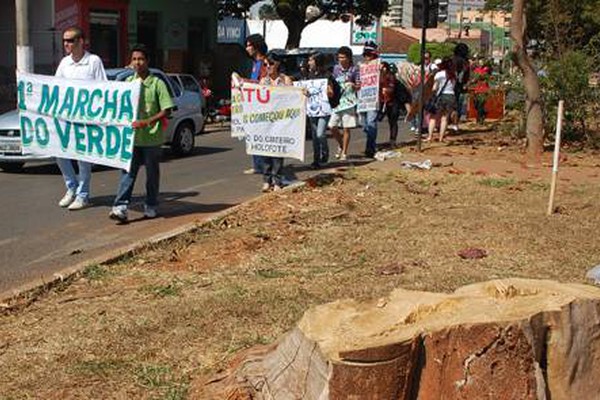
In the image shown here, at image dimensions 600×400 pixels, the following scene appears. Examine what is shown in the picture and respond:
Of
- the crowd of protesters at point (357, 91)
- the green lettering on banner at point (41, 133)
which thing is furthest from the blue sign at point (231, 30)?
the green lettering on banner at point (41, 133)

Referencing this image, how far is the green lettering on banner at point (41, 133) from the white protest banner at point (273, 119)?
258 cm

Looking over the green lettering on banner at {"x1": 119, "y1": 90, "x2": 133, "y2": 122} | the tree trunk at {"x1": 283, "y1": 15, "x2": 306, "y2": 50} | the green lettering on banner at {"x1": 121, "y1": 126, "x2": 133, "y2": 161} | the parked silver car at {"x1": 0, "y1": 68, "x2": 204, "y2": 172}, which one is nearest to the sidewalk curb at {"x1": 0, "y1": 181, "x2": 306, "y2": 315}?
the green lettering on banner at {"x1": 121, "y1": 126, "x2": 133, "y2": 161}

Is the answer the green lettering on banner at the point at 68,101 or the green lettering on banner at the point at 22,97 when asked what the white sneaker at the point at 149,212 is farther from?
the green lettering on banner at the point at 22,97

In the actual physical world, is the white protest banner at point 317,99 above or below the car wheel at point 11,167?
above

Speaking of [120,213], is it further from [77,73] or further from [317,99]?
[317,99]

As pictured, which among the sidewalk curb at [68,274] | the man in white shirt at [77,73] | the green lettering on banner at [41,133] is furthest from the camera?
the green lettering on banner at [41,133]

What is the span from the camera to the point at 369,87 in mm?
14867

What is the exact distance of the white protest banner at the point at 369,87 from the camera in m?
14.7

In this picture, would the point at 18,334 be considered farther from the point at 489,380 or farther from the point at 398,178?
the point at 398,178

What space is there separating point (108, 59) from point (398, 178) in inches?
654

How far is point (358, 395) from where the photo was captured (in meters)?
3.39

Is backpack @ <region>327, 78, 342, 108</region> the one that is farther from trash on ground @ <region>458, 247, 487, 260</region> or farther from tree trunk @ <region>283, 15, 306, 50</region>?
tree trunk @ <region>283, 15, 306, 50</region>

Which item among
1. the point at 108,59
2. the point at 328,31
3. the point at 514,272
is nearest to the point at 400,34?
the point at 328,31

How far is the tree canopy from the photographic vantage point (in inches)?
1199
